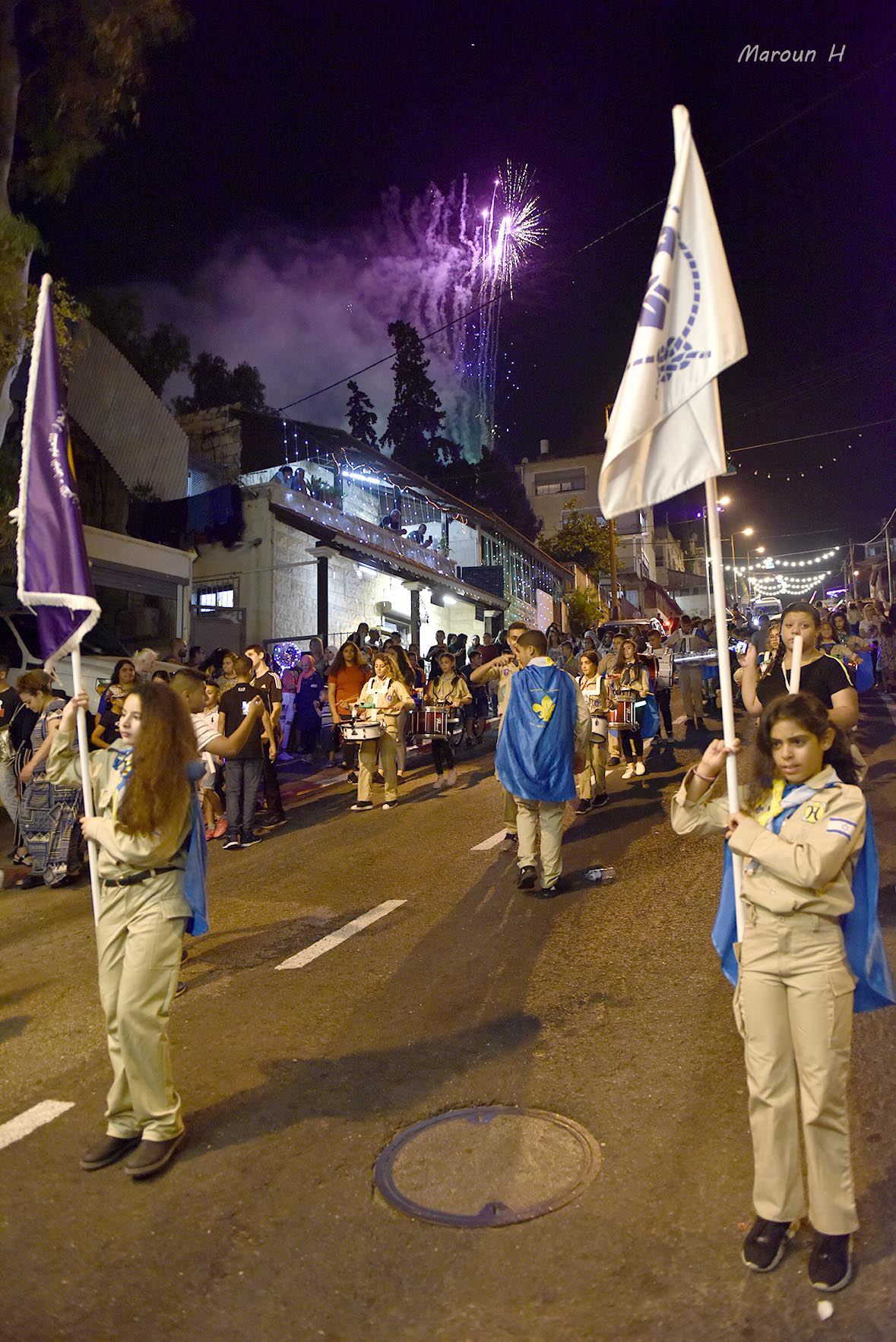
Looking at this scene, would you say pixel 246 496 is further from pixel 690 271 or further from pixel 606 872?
pixel 690 271

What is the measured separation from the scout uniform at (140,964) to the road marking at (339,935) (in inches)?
86.1

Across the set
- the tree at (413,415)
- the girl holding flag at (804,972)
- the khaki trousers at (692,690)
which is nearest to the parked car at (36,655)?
the khaki trousers at (692,690)

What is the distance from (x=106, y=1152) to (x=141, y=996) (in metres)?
0.63

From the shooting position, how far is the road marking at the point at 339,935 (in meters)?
6.05

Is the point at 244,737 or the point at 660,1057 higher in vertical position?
the point at 244,737

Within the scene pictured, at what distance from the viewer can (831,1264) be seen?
9.31ft

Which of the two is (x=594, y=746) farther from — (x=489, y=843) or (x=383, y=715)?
(x=383, y=715)

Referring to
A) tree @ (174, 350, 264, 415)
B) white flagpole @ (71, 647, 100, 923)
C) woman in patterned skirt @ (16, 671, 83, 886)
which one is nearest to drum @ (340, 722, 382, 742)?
woman in patterned skirt @ (16, 671, 83, 886)

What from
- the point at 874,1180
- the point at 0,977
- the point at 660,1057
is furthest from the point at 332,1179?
the point at 0,977

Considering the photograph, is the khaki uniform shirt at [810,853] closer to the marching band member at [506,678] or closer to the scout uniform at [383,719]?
the marching band member at [506,678]

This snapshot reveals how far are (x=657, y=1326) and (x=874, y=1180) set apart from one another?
110 cm

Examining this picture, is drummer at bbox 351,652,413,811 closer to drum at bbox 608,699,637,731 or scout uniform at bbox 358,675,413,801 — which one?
scout uniform at bbox 358,675,413,801

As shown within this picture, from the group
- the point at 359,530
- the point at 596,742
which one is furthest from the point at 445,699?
the point at 359,530

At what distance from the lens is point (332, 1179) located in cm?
354
